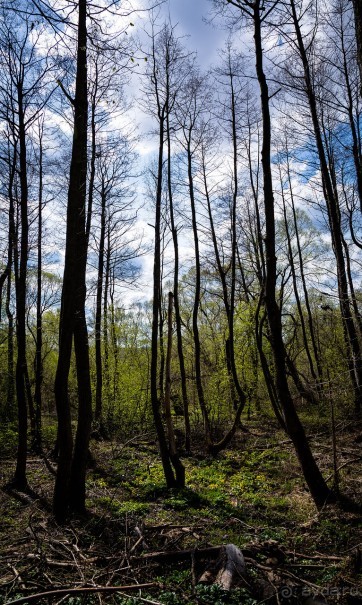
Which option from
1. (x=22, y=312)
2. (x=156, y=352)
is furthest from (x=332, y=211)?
(x=22, y=312)

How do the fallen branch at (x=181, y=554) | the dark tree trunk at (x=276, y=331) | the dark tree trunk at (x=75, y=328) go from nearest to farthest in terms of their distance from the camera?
the fallen branch at (x=181, y=554) < the dark tree trunk at (x=75, y=328) < the dark tree trunk at (x=276, y=331)

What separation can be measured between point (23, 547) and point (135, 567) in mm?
1571

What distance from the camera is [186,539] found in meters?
4.91

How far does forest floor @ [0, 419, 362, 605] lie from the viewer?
356cm

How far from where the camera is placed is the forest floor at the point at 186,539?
3.56 m

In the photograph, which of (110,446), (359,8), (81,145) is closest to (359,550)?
(359,8)

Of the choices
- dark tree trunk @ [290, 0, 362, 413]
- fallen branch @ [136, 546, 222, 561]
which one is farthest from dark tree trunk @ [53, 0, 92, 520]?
dark tree trunk @ [290, 0, 362, 413]

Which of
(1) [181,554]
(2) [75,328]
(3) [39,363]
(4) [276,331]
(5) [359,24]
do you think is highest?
(5) [359,24]

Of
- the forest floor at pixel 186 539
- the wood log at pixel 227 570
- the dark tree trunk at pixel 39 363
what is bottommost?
the forest floor at pixel 186 539

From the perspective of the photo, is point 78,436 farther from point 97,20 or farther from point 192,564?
point 97,20

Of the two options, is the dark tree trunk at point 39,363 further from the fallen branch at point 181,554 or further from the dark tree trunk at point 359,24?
the dark tree trunk at point 359,24

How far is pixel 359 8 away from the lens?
364cm

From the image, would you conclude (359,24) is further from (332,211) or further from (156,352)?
(332,211)

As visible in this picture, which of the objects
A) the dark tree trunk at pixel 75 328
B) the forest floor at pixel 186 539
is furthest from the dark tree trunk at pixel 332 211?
the dark tree trunk at pixel 75 328
